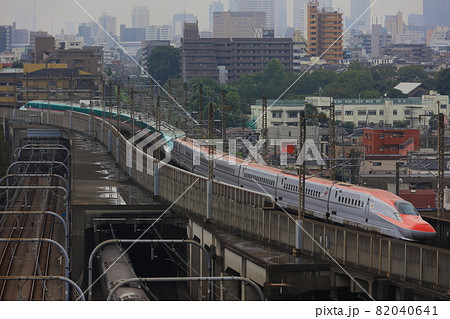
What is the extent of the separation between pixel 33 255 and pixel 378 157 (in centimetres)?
3894

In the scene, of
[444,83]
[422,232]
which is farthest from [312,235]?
[444,83]

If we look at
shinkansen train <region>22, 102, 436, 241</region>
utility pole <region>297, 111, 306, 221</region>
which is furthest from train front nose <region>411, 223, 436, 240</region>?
utility pole <region>297, 111, 306, 221</region>

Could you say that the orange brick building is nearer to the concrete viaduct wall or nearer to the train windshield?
the concrete viaduct wall

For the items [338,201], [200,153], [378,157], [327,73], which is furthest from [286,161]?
[327,73]

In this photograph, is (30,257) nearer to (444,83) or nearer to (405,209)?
(405,209)

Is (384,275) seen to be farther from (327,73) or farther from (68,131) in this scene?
(327,73)

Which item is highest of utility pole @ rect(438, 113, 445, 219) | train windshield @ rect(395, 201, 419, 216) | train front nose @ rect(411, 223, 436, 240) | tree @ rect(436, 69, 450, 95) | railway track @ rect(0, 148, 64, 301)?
tree @ rect(436, 69, 450, 95)

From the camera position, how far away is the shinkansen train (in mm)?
35875

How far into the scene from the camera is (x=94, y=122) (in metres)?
92.6

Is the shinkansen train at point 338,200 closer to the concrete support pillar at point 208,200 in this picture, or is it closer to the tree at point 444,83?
the concrete support pillar at point 208,200

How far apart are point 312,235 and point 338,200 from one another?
22.9 feet

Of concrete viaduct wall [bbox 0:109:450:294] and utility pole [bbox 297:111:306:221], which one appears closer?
concrete viaduct wall [bbox 0:109:450:294]

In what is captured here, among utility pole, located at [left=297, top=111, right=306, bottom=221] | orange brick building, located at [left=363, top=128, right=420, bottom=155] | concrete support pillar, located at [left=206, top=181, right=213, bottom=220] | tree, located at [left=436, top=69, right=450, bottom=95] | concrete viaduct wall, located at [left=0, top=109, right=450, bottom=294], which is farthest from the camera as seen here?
tree, located at [left=436, top=69, right=450, bottom=95]

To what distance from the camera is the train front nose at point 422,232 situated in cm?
3509
